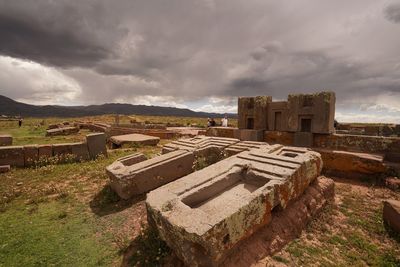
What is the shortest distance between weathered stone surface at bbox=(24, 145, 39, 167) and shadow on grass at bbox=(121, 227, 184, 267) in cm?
616

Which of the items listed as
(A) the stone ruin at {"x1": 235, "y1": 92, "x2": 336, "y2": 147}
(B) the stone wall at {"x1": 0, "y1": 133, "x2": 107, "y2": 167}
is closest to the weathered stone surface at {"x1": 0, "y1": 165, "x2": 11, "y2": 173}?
(B) the stone wall at {"x1": 0, "y1": 133, "x2": 107, "y2": 167}

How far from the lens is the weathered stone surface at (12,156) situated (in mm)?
7213

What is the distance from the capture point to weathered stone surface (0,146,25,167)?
7.21 m

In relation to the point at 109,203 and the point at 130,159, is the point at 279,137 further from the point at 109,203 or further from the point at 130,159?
the point at 109,203

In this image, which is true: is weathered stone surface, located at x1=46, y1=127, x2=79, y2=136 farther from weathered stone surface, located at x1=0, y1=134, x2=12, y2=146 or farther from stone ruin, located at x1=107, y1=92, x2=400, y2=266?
stone ruin, located at x1=107, y1=92, x2=400, y2=266


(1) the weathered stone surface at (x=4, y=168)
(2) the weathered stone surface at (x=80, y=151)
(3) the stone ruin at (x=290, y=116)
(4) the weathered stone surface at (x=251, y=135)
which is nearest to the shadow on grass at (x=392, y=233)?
(3) the stone ruin at (x=290, y=116)

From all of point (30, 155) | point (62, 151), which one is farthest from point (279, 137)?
point (30, 155)

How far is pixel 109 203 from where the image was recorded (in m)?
4.80

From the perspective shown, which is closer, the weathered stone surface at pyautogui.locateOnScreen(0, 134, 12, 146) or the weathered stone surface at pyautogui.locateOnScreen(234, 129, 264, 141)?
the weathered stone surface at pyautogui.locateOnScreen(234, 129, 264, 141)

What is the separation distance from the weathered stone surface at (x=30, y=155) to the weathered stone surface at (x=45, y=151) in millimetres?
85

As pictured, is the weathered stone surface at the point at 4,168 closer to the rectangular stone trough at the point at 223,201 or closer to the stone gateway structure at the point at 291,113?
the rectangular stone trough at the point at 223,201

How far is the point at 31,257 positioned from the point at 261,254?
333cm

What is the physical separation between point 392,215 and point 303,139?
4.24 metres

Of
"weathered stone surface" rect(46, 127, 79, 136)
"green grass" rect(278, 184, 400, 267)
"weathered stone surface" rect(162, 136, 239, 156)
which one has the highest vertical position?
"weathered stone surface" rect(162, 136, 239, 156)
